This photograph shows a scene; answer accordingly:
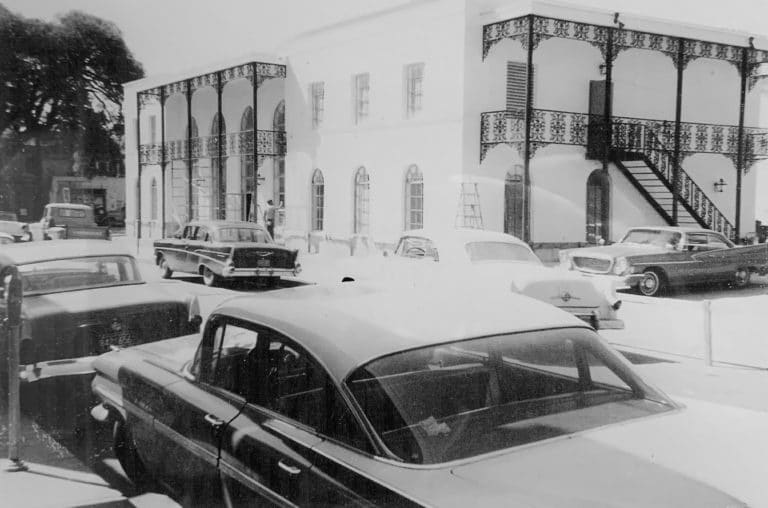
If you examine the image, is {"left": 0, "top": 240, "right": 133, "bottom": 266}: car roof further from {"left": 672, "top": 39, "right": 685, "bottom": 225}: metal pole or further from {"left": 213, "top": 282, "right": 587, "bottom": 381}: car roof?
{"left": 672, "top": 39, "right": 685, "bottom": 225}: metal pole

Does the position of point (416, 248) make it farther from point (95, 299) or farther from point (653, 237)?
point (653, 237)

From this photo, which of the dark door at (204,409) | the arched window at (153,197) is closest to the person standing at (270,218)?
the arched window at (153,197)

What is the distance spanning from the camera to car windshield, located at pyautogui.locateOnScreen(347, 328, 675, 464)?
237cm

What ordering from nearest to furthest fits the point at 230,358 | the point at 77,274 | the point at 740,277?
1. the point at 230,358
2. the point at 77,274
3. the point at 740,277

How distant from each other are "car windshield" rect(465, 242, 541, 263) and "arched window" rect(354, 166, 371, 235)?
333 inches

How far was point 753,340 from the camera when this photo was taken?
8.12 metres

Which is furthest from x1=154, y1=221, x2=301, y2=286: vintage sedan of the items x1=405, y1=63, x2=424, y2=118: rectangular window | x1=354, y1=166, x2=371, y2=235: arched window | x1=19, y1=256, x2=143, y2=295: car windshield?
x1=19, y1=256, x2=143, y2=295: car windshield

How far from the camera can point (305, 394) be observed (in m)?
2.69

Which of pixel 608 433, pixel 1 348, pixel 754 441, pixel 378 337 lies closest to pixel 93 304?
pixel 1 348

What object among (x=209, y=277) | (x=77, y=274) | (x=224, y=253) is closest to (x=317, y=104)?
(x=209, y=277)

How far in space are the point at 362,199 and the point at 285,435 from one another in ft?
49.4

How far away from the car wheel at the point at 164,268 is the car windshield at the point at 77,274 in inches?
282

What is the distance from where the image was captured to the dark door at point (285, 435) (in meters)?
2.32

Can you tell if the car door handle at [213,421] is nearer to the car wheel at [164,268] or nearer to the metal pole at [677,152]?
the car wheel at [164,268]
